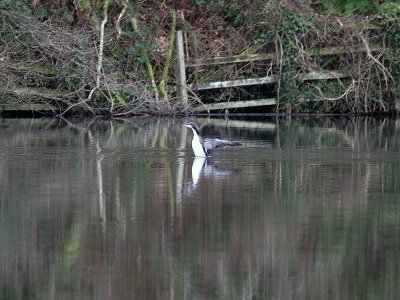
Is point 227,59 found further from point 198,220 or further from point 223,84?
point 198,220

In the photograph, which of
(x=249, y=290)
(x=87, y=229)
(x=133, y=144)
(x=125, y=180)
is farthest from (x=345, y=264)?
(x=133, y=144)

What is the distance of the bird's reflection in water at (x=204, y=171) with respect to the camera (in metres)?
15.6

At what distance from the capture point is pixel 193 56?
99.1 feet

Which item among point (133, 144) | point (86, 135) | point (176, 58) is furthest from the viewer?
point (176, 58)

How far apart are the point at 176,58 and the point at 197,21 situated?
203cm

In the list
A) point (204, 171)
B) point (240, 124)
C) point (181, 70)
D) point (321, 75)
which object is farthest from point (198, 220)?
point (321, 75)

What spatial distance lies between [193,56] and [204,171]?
44.7 feet

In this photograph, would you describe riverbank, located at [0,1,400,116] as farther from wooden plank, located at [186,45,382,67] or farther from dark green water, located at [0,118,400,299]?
dark green water, located at [0,118,400,299]

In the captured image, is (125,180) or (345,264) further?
(125,180)

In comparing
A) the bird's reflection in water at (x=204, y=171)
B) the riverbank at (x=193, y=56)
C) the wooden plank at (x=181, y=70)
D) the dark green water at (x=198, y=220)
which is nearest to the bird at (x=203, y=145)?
the bird's reflection in water at (x=204, y=171)

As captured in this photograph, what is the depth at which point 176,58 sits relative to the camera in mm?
29625

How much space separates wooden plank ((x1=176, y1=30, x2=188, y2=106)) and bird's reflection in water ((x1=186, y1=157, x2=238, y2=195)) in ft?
35.1

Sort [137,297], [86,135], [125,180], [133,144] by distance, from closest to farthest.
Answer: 1. [137,297]
2. [125,180]
3. [133,144]
4. [86,135]

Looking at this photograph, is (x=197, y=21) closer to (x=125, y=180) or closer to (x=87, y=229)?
(x=125, y=180)
